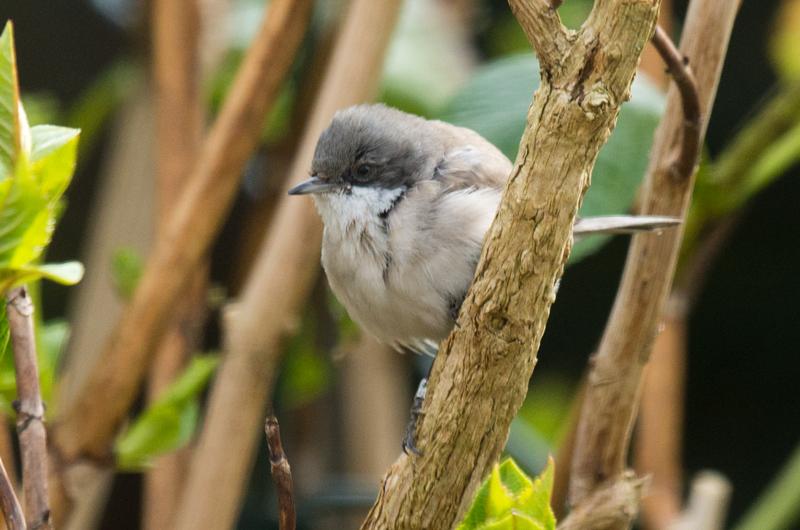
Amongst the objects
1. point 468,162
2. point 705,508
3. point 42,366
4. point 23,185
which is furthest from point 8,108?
point 705,508

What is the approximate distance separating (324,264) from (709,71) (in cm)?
62

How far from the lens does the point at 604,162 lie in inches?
55.5

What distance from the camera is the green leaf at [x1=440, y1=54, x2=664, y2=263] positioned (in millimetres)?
1399

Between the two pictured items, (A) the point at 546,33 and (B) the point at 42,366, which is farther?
(B) the point at 42,366

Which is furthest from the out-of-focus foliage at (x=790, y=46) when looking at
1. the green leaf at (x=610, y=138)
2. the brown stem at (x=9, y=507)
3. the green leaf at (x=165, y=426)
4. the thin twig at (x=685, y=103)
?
the brown stem at (x=9, y=507)

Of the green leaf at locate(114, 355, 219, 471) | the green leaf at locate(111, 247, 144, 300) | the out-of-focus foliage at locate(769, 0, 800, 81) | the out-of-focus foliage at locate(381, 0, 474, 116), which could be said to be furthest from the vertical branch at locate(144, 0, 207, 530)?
the out-of-focus foliage at locate(769, 0, 800, 81)

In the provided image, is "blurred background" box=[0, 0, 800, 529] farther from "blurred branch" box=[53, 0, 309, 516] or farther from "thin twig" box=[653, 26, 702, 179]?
"thin twig" box=[653, 26, 702, 179]

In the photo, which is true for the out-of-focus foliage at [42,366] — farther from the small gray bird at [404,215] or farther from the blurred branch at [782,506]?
the blurred branch at [782,506]

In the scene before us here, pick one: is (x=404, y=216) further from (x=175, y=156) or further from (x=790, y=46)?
(x=790, y=46)

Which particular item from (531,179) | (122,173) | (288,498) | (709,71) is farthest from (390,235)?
(122,173)

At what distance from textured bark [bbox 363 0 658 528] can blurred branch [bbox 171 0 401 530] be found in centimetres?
49

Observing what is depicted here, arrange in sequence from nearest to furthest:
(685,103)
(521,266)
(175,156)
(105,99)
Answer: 1. (521,266)
2. (685,103)
3. (175,156)
4. (105,99)

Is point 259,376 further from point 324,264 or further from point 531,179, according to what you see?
point 531,179

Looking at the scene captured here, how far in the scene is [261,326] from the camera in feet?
4.75
